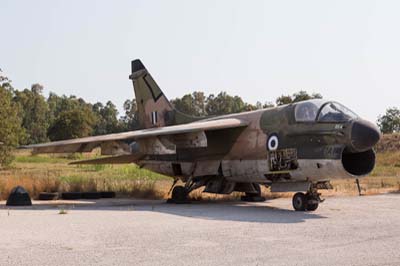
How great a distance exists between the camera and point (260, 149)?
16906 millimetres

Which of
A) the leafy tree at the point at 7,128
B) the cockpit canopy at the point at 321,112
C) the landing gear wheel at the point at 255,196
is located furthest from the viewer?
the leafy tree at the point at 7,128

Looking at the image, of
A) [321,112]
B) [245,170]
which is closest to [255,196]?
[245,170]

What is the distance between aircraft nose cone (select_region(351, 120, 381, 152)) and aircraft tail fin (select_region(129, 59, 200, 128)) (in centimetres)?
907

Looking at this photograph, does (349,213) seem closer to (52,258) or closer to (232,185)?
(232,185)

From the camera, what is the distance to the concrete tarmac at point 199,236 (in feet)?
27.7

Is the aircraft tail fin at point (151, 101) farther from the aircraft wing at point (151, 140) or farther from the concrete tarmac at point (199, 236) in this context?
the concrete tarmac at point (199, 236)

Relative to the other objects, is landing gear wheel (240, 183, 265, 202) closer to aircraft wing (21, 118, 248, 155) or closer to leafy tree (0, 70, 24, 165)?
aircraft wing (21, 118, 248, 155)

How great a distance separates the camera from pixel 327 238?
10.5 metres

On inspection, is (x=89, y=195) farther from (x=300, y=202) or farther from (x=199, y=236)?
(x=199, y=236)

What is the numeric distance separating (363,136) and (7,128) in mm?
36486

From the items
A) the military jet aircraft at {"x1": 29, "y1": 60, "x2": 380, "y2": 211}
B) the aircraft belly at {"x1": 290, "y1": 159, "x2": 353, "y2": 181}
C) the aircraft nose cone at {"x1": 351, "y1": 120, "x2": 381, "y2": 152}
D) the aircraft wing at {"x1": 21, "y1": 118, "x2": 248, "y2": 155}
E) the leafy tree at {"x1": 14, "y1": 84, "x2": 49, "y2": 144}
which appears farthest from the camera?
the leafy tree at {"x1": 14, "y1": 84, "x2": 49, "y2": 144}

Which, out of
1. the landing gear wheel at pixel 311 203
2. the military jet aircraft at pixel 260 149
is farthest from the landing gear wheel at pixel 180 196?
the landing gear wheel at pixel 311 203

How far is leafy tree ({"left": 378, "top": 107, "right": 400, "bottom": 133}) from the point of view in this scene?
313 feet

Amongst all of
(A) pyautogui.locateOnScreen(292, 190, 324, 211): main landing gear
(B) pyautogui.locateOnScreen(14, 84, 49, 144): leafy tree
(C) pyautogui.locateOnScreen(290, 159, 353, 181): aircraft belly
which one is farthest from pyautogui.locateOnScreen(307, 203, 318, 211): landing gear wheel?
(B) pyautogui.locateOnScreen(14, 84, 49, 144): leafy tree
